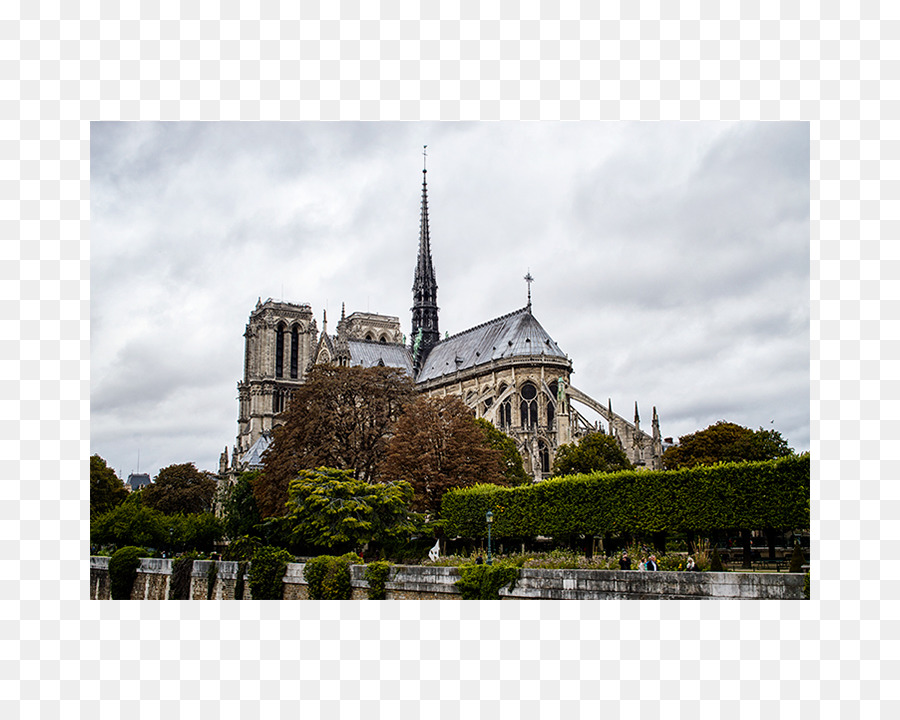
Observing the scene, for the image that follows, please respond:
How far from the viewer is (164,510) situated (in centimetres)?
7169

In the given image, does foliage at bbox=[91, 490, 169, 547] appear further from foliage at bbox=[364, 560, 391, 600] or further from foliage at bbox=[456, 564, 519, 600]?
foliage at bbox=[456, 564, 519, 600]

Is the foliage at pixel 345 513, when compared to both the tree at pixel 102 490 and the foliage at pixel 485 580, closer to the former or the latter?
the foliage at pixel 485 580

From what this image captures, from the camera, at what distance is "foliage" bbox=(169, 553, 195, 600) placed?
28.7m

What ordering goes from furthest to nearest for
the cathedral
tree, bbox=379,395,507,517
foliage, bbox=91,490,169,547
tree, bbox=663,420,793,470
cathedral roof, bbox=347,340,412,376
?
cathedral roof, bbox=347,340,412,376 < the cathedral < tree, bbox=663,420,793,470 < foliage, bbox=91,490,169,547 < tree, bbox=379,395,507,517

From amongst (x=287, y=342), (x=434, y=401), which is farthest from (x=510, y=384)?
(x=287, y=342)

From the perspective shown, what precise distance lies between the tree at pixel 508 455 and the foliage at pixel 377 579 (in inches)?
912

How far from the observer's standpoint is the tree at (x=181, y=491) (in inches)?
2825

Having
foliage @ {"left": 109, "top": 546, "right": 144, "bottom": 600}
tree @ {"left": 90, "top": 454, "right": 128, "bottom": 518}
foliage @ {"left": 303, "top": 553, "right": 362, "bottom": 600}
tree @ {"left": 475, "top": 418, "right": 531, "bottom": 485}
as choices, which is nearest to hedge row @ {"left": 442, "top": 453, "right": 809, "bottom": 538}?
foliage @ {"left": 303, "top": 553, "right": 362, "bottom": 600}

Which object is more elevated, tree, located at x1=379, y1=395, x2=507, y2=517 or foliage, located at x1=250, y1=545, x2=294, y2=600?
tree, located at x1=379, y1=395, x2=507, y2=517

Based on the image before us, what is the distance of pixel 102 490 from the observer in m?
60.8

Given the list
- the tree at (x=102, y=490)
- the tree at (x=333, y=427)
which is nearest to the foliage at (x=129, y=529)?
the tree at (x=333, y=427)

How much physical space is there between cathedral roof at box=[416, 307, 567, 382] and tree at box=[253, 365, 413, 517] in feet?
84.7

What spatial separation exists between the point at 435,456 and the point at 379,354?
157ft
